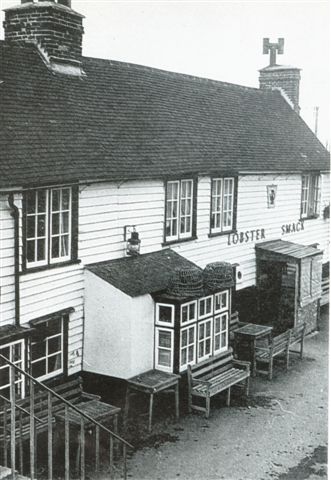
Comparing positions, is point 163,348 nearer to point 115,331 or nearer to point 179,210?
point 115,331

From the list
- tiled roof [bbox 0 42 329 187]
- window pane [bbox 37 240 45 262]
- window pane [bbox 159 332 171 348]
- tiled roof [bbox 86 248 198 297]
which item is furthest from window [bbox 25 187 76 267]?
window pane [bbox 159 332 171 348]

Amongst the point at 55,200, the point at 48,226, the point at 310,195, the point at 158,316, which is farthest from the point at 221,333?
the point at 310,195

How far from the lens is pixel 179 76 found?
62.0 ft

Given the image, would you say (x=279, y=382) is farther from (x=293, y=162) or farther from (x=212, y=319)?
(x=293, y=162)

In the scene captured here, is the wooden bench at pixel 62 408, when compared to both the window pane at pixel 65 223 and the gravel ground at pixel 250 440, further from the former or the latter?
the window pane at pixel 65 223

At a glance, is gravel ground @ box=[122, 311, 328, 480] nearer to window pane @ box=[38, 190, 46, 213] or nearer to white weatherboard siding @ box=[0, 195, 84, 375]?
white weatherboard siding @ box=[0, 195, 84, 375]

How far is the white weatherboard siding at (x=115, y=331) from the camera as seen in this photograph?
11.5 metres

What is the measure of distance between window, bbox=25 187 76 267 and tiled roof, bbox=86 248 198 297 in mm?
836

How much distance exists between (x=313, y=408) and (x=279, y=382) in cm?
161

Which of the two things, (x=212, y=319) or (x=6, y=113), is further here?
(x=212, y=319)

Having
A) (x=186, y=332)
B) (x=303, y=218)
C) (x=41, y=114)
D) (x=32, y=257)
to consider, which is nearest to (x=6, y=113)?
(x=41, y=114)

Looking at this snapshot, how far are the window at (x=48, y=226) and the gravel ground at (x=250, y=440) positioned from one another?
356 centimetres

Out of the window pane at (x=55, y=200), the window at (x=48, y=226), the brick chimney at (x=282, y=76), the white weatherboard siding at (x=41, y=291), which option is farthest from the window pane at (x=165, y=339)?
the brick chimney at (x=282, y=76)

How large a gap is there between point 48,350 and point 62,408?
4.09 ft
